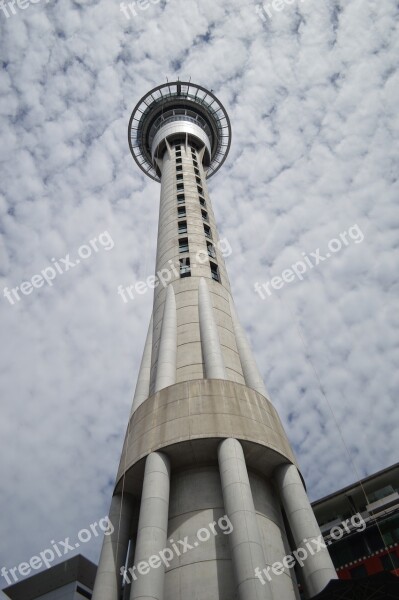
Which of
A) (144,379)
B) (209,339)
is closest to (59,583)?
(144,379)

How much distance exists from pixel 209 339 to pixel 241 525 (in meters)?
13.1

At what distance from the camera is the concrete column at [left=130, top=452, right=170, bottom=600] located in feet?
61.9

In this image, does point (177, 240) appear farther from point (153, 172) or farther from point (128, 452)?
point (153, 172)

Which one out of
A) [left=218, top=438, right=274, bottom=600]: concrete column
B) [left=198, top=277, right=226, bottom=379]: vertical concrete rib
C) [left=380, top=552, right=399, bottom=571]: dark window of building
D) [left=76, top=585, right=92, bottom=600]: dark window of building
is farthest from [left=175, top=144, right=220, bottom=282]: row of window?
[left=76, top=585, right=92, bottom=600]: dark window of building

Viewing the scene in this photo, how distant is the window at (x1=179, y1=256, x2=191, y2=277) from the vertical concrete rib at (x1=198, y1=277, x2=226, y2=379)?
2861 mm

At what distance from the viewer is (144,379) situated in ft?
107

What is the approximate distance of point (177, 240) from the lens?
42406 mm

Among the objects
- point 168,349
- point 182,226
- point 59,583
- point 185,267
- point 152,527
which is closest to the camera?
point 152,527

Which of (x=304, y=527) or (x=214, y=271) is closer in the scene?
(x=304, y=527)

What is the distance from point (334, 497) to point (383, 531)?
22.5 ft

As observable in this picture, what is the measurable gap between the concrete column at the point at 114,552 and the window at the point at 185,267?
18582 millimetres

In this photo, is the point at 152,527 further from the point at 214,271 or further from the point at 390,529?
the point at 390,529

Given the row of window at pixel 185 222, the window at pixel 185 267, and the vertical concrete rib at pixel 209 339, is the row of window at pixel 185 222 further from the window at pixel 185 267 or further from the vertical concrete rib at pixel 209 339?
the vertical concrete rib at pixel 209 339

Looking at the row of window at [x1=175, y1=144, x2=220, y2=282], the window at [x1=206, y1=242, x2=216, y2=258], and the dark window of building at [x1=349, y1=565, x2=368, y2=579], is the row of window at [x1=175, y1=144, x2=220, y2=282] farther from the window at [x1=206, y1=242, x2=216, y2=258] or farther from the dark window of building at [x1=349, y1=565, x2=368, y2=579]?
the dark window of building at [x1=349, y1=565, x2=368, y2=579]
